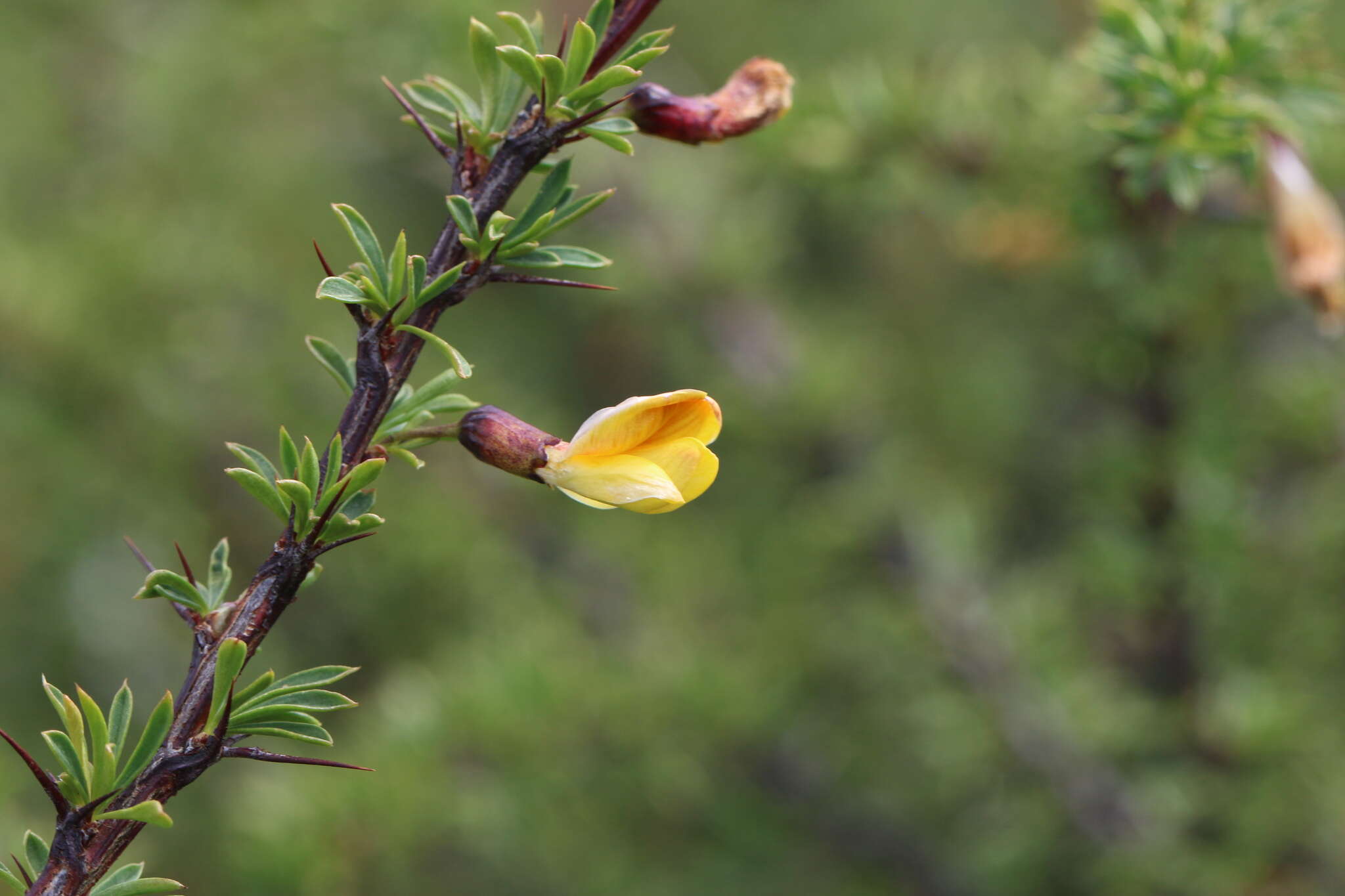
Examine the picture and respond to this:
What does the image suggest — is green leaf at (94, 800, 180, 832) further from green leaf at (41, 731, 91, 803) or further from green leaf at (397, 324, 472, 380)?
green leaf at (397, 324, 472, 380)

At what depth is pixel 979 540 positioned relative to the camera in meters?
1.28

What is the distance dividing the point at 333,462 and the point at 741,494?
3.13ft

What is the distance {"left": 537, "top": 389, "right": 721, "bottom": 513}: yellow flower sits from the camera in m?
0.33

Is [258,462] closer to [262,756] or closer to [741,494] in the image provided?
[262,756]

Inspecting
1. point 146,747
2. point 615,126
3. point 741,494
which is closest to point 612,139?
point 615,126

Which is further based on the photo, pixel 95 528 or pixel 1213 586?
pixel 95 528

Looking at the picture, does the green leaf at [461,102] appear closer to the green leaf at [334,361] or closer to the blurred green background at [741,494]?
the green leaf at [334,361]

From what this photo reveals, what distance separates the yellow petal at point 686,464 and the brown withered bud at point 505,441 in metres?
0.04

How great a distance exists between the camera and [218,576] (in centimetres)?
36

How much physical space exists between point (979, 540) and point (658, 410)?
102 cm

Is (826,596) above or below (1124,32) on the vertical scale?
below

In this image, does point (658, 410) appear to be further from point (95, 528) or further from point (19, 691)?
point (19, 691)

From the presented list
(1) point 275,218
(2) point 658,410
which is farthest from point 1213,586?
(1) point 275,218

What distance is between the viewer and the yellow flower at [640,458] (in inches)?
13.2
